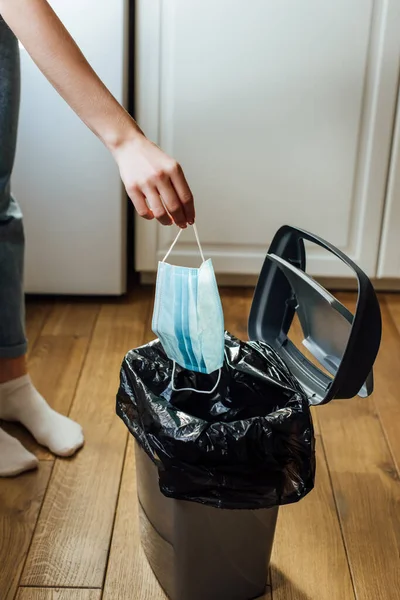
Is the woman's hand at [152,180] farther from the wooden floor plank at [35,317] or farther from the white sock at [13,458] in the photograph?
the wooden floor plank at [35,317]

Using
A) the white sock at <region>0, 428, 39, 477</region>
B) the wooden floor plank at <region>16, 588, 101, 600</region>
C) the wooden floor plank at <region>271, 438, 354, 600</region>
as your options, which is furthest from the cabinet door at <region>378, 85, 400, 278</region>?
the wooden floor plank at <region>16, 588, 101, 600</region>

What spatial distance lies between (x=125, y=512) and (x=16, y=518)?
0.17 m

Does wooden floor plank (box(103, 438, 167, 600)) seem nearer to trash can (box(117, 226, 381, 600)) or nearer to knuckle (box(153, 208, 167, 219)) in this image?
trash can (box(117, 226, 381, 600))

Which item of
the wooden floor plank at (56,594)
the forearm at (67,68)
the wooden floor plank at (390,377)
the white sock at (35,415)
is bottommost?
the wooden floor plank at (56,594)

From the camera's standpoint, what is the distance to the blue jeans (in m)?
1.14

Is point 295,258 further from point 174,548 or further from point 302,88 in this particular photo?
point 302,88

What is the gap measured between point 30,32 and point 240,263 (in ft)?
3.90

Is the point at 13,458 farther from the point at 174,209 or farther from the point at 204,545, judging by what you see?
the point at 174,209

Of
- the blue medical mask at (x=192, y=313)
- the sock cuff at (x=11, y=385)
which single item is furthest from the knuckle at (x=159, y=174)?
the sock cuff at (x=11, y=385)

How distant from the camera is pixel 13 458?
1266 mm

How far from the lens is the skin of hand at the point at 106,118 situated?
82 centimetres

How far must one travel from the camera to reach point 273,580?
106cm

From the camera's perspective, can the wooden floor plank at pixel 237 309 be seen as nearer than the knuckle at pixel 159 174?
No

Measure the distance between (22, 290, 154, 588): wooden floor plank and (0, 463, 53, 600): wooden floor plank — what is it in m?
0.01
